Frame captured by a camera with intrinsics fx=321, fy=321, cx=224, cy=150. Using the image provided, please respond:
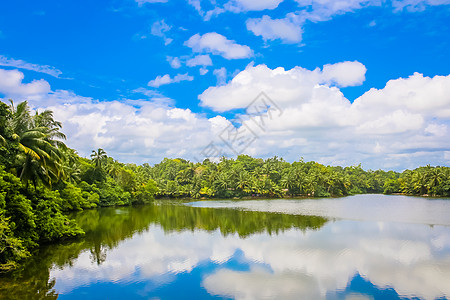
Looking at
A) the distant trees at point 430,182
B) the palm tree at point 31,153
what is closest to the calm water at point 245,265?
the palm tree at point 31,153

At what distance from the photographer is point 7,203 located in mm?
15680

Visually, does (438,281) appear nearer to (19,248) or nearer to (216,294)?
(216,294)

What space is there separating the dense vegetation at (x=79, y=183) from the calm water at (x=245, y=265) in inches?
69.3

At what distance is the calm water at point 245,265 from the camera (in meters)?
12.6

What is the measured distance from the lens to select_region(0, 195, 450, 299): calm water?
41.2 feet

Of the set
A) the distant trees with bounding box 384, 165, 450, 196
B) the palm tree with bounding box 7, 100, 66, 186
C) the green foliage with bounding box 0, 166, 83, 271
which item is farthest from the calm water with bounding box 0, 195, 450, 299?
the distant trees with bounding box 384, 165, 450, 196

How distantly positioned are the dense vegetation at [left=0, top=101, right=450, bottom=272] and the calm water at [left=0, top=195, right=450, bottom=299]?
1760mm

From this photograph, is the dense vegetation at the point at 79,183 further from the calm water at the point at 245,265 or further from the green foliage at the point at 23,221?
the calm water at the point at 245,265

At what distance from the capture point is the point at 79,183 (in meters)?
44.9

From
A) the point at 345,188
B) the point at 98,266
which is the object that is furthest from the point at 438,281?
the point at 345,188

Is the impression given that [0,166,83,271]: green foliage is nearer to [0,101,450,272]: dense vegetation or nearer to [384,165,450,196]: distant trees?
[0,101,450,272]: dense vegetation

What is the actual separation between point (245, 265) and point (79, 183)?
118ft

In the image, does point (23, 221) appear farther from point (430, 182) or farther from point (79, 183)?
point (430, 182)

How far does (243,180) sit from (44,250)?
61.1 metres
